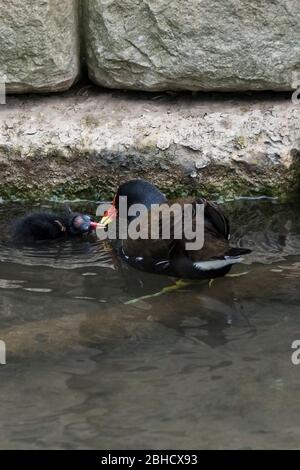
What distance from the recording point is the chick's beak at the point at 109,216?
5754 mm

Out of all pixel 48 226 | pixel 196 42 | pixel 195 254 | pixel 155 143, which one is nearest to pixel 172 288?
pixel 195 254

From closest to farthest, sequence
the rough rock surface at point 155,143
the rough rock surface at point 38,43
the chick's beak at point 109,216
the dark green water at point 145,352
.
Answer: the dark green water at point 145,352 < the rough rock surface at point 38,43 < the chick's beak at point 109,216 < the rough rock surface at point 155,143

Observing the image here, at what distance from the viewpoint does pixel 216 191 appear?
6.02 meters

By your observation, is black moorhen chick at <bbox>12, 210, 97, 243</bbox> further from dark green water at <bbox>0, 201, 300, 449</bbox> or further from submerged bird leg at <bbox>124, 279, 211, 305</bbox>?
submerged bird leg at <bbox>124, 279, 211, 305</bbox>

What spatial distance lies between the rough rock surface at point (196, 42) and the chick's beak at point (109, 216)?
0.76 meters

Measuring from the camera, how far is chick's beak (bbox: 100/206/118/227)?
5754 millimetres

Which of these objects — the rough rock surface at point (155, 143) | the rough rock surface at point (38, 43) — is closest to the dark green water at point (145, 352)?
the rough rock surface at point (155, 143)

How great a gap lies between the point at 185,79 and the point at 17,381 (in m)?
2.58

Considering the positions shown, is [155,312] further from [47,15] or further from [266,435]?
[47,15]

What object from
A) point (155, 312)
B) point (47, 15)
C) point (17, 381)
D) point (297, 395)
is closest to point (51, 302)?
point (155, 312)

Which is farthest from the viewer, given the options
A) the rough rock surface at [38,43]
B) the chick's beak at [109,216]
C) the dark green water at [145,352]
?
the chick's beak at [109,216]

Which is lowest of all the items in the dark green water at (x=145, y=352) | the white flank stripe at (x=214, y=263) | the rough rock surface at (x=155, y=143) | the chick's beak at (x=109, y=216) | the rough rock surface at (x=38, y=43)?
the dark green water at (x=145, y=352)

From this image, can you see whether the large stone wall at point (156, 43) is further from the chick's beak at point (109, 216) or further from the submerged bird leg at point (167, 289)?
the submerged bird leg at point (167, 289)

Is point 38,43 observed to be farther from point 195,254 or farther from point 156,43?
point 195,254
